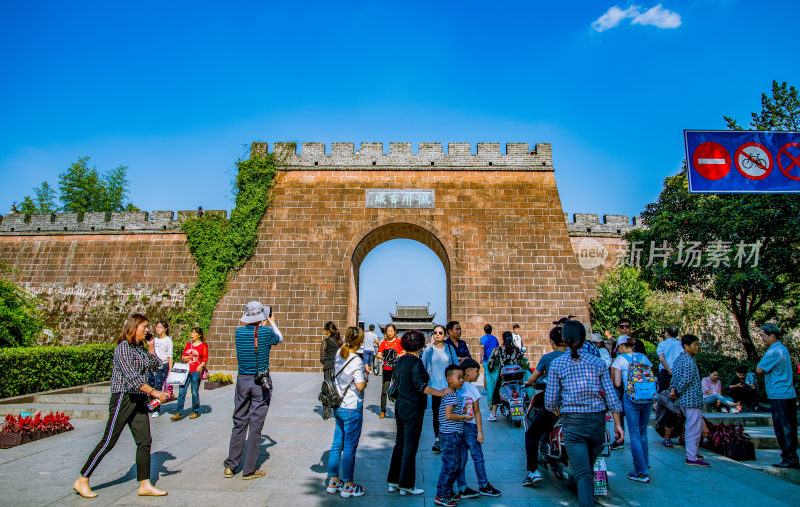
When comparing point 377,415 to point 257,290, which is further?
point 257,290

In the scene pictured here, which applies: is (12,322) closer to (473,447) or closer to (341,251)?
(341,251)

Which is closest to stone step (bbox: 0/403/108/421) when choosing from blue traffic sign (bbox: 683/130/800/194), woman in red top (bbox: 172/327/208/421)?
woman in red top (bbox: 172/327/208/421)

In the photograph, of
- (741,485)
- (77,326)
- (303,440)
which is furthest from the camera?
(77,326)

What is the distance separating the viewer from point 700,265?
12094mm

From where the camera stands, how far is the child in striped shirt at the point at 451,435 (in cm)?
409

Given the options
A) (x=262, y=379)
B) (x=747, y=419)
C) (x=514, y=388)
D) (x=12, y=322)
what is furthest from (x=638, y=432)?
(x=12, y=322)

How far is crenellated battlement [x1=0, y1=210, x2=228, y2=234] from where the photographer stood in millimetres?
18438

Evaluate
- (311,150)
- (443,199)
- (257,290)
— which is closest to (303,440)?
(257,290)

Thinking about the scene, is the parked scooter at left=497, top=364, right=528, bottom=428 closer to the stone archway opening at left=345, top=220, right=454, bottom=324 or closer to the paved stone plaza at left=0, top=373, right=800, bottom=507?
the paved stone plaza at left=0, top=373, right=800, bottom=507

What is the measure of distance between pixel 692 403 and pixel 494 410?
3.30 meters

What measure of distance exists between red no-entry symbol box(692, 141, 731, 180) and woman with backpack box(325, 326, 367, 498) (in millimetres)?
4753

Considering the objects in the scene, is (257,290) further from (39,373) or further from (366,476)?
(366,476)

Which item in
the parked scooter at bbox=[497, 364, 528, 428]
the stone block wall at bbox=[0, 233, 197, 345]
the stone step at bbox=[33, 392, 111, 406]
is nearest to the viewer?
the parked scooter at bbox=[497, 364, 528, 428]

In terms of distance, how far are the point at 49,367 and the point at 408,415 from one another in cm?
952
